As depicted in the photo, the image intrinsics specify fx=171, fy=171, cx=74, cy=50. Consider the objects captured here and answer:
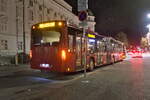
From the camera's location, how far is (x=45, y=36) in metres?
10.4

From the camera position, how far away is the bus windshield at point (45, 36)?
9.95 metres

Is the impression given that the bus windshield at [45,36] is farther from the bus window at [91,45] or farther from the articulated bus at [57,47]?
the bus window at [91,45]

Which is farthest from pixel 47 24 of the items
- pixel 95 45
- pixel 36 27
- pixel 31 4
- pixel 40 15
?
pixel 40 15

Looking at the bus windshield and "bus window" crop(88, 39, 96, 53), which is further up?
the bus windshield

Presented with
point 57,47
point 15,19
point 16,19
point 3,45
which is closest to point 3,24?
point 15,19

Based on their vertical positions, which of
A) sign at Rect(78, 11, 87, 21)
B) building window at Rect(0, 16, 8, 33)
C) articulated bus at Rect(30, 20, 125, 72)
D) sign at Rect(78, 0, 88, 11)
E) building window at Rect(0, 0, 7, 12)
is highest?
building window at Rect(0, 0, 7, 12)

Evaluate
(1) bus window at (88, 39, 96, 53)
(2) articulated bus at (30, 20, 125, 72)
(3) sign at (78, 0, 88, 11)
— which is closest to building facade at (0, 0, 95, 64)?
(1) bus window at (88, 39, 96, 53)

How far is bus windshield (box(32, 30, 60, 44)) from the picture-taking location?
9.95 meters

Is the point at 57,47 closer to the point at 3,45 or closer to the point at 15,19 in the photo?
the point at 3,45

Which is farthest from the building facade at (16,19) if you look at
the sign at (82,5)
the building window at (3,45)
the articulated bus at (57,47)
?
the sign at (82,5)

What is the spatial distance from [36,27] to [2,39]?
13.5 meters

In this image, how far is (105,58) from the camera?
16656 millimetres

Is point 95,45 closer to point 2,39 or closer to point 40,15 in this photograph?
point 2,39

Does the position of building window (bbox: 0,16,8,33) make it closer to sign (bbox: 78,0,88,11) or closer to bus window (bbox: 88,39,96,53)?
bus window (bbox: 88,39,96,53)
